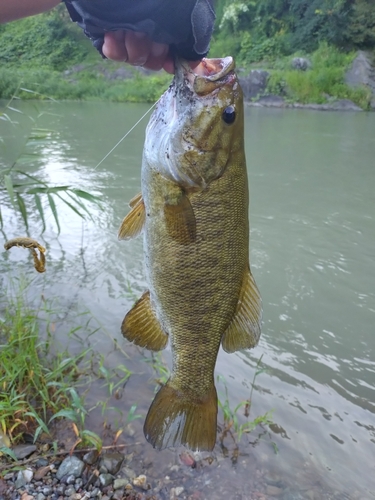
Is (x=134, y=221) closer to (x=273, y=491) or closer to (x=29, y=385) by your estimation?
(x=29, y=385)

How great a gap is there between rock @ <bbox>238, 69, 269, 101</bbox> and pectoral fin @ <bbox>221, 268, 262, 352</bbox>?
24.9 meters

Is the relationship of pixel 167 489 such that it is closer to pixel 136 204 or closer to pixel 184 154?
pixel 136 204

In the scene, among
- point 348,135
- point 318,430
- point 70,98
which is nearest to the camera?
point 318,430

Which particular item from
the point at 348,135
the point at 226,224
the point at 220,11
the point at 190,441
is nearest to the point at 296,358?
the point at 190,441

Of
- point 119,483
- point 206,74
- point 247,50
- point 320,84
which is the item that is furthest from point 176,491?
point 247,50

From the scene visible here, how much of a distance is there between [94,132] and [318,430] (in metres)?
13.4

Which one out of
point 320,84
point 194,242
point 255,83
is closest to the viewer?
point 194,242

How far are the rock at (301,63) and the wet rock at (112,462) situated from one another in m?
28.0

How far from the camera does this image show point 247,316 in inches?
72.9

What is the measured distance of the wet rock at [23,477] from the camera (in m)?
2.39

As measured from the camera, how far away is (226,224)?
171 cm

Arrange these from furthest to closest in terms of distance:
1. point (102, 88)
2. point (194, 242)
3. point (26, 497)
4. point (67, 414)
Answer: point (102, 88) → point (67, 414) → point (26, 497) → point (194, 242)

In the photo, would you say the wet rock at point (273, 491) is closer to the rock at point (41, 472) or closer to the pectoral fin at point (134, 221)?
the rock at point (41, 472)

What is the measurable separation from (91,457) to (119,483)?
228 millimetres
